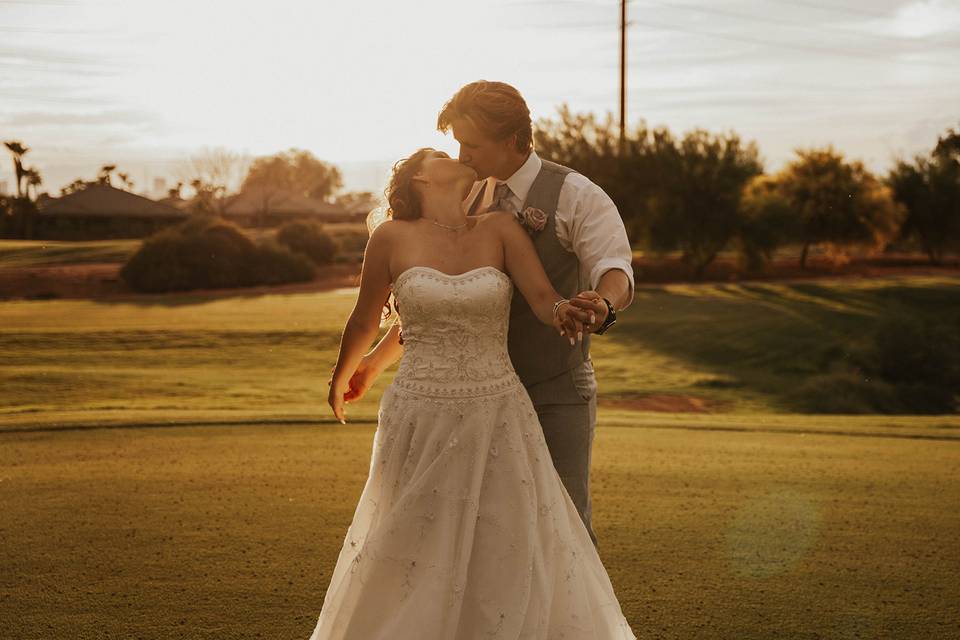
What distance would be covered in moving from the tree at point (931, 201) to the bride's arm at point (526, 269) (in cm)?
4249

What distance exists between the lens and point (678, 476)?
21.5 feet

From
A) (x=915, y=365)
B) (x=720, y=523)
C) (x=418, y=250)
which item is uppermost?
(x=418, y=250)

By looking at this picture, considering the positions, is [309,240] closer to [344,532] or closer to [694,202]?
[694,202]

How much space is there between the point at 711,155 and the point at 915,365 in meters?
17.9

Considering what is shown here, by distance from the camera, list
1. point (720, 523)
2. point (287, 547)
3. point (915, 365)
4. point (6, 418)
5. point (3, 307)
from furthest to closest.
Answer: point (3, 307)
point (915, 365)
point (6, 418)
point (720, 523)
point (287, 547)

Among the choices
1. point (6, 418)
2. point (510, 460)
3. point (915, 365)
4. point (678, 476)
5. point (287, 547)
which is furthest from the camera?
point (915, 365)

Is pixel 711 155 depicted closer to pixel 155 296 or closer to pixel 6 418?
pixel 155 296

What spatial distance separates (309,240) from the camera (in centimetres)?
3806

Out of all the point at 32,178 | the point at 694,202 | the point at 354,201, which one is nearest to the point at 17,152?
the point at 32,178

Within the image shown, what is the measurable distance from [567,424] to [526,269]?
651mm

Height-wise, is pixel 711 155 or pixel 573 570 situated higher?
pixel 711 155

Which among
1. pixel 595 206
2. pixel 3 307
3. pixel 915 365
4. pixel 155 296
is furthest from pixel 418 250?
pixel 155 296

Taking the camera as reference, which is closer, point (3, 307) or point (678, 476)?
point (678, 476)

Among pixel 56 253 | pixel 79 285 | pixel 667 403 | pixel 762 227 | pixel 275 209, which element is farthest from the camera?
pixel 275 209
